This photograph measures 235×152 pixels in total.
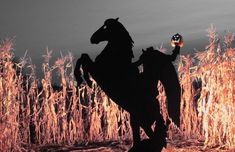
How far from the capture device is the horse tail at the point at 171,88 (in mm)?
3496

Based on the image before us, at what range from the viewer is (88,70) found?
308 centimetres

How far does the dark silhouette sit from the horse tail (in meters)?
0.06

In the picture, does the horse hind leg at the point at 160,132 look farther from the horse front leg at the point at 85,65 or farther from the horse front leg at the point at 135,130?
the horse front leg at the point at 85,65

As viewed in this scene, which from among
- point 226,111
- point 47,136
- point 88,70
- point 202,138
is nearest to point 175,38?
point 88,70

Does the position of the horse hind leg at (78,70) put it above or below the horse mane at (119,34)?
below

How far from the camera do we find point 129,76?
3170mm

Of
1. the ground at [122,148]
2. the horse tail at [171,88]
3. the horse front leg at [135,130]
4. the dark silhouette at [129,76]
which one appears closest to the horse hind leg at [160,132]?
the dark silhouette at [129,76]

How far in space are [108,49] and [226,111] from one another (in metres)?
4.77

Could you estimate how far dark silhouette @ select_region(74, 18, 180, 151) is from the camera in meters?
3.09

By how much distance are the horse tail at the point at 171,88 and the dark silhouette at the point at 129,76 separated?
2.3 inches

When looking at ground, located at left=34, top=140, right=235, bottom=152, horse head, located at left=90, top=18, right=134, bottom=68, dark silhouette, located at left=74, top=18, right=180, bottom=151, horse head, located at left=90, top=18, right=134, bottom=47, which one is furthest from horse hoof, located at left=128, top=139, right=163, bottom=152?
ground, located at left=34, top=140, right=235, bottom=152

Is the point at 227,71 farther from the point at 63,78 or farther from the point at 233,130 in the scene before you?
the point at 63,78

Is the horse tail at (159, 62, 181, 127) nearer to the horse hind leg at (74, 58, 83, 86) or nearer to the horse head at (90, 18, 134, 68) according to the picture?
the horse head at (90, 18, 134, 68)

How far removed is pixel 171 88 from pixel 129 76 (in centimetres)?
59
